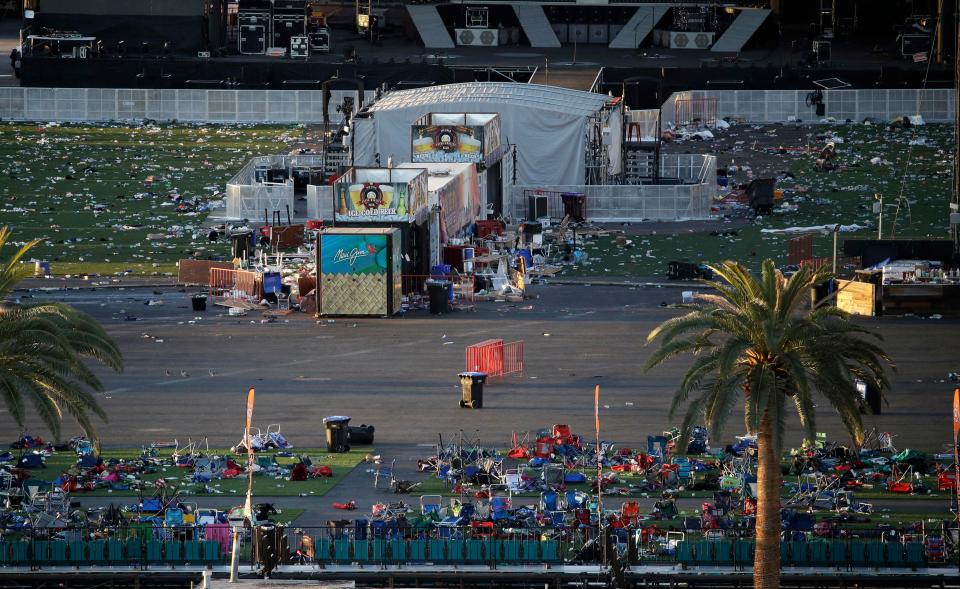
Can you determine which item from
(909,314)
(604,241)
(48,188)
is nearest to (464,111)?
(604,241)

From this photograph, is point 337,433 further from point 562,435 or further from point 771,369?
point 771,369

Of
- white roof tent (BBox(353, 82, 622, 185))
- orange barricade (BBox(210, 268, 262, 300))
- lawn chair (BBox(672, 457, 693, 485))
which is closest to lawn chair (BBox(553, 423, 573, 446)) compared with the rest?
lawn chair (BBox(672, 457, 693, 485))

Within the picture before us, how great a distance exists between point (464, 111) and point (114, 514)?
39255 millimetres

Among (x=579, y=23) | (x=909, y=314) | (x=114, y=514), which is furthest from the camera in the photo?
(x=579, y=23)

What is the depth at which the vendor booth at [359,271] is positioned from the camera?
188ft

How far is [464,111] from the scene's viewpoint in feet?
248

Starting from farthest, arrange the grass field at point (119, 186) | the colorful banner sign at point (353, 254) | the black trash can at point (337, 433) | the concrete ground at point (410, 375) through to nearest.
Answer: the grass field at point (119, 186)
the colorful banner sign at point (353, 254)
the concrete ground at point (410, 375)
the black trash can at point (337, 433)

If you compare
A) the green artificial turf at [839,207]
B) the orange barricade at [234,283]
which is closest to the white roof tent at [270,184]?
the orange barricade at [234,283]

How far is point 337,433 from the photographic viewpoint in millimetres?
43750

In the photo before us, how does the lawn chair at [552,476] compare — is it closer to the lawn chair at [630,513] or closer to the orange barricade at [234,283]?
the lawn chair at [630,513]

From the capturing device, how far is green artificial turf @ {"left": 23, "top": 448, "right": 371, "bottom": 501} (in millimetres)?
40750

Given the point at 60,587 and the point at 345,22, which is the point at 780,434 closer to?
the point at 60,587

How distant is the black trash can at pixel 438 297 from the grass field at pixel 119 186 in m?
10.4

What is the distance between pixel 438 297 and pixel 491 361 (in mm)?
7780
